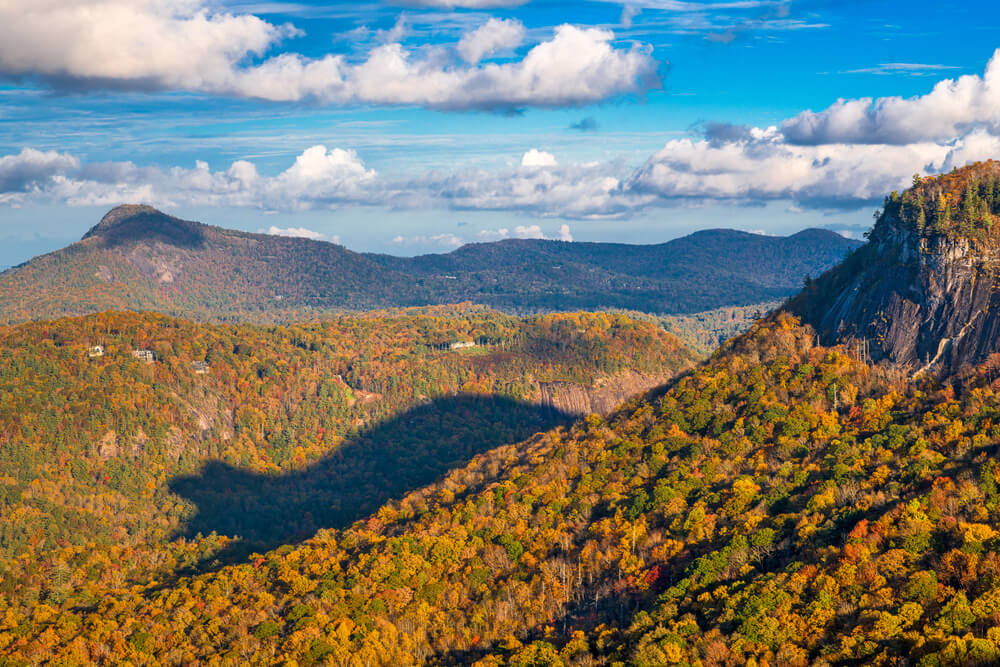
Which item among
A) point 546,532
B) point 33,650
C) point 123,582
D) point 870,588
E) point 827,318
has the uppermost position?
point 827,318

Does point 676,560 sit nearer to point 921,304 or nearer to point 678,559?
point 678,559

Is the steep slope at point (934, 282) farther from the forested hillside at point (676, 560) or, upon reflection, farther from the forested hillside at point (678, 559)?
the forested hillside at point (676, 560)

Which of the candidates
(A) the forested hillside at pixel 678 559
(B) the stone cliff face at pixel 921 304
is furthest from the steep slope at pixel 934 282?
(A) the forested hillside at pixel 678 559

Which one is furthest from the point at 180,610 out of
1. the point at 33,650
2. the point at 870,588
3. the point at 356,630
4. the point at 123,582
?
the point at 870,588

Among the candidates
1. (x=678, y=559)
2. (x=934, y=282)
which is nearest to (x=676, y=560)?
(x=678, y=559)

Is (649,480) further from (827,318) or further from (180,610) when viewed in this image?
(180,610)
